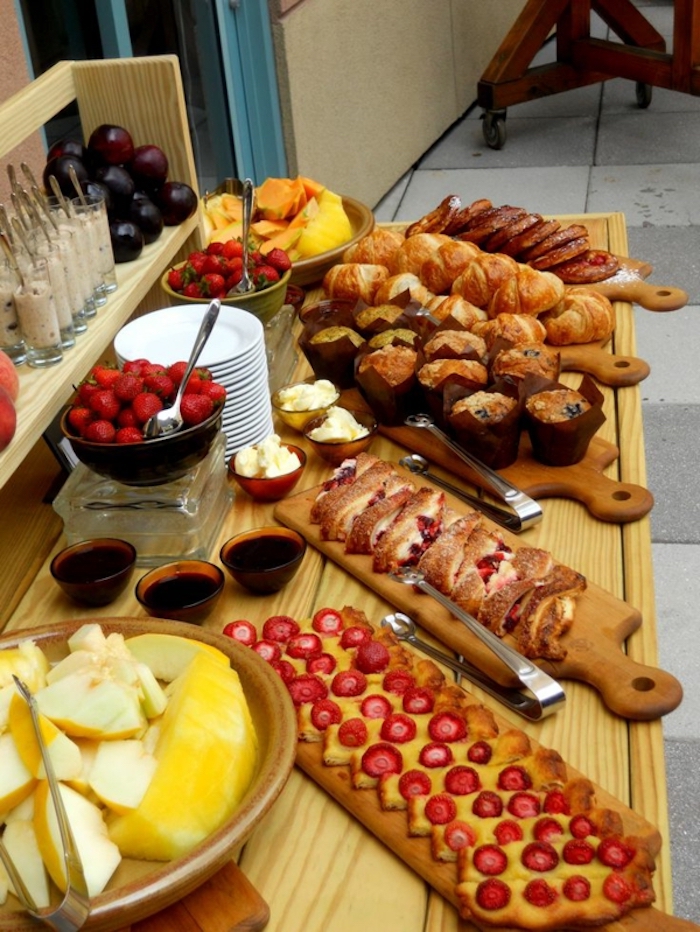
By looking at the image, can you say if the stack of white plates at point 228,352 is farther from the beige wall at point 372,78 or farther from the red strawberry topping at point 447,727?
the beige wall at point 372,78

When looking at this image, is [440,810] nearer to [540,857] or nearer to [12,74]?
[540,857]

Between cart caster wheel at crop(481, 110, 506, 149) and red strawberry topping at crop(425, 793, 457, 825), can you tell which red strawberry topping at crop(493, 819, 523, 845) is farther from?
cart caster wheel at crop(481, 110, 506, 149)

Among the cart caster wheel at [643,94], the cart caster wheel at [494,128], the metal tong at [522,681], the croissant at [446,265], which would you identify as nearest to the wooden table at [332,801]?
the metal tong at [522,681]

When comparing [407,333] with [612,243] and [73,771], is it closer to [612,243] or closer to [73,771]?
[612,243]

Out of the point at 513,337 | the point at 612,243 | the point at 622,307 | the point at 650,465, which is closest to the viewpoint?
the point at 513,337

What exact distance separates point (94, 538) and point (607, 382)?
3.63ft

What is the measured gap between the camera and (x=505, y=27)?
738cm

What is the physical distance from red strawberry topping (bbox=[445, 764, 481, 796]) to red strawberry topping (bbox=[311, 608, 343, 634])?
34 centimetres

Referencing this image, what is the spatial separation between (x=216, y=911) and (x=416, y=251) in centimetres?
174

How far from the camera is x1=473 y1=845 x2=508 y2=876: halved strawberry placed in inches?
48.6

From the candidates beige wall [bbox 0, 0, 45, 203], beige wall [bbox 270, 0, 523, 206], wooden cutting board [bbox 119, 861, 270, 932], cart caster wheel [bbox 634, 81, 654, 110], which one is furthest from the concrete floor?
beige wall [bbox 0, 0, 45, 203]

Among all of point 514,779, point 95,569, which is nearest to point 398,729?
point 514,779

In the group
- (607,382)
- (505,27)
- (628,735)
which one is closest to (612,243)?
(607,382)

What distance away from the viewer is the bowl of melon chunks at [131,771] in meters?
1.18
